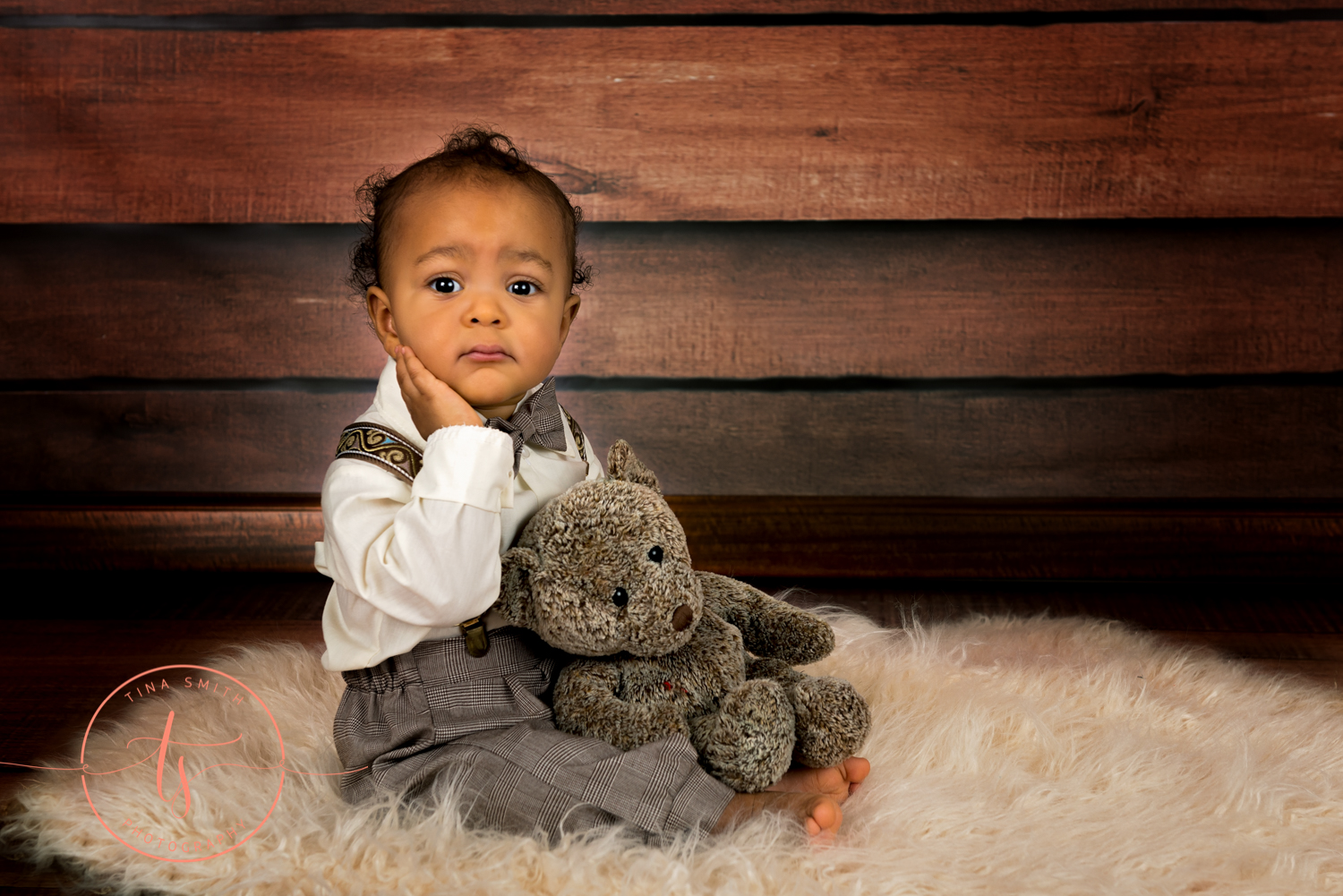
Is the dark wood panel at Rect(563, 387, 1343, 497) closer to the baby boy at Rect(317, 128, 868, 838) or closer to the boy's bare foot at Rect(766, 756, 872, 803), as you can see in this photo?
the baby boy at Rect(317, 128, 868, 838)

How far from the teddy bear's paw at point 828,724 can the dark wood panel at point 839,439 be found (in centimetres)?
90

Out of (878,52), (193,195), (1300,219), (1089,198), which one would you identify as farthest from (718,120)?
(1300,219)

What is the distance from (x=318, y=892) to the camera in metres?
0.70

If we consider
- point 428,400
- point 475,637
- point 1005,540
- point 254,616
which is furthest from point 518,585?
point 1005,540

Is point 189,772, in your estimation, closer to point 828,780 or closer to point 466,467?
point 466,467

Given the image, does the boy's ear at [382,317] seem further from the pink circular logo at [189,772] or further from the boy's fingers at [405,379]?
the pink circular logo at [189,772]

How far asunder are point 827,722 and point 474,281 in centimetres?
47

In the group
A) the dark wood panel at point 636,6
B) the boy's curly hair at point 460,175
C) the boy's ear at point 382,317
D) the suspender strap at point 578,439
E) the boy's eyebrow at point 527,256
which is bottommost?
the suspender strap at point 578,439

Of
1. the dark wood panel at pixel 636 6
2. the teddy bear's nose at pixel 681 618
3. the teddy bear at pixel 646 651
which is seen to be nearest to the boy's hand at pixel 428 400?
the teddy bear at pixel 646 651

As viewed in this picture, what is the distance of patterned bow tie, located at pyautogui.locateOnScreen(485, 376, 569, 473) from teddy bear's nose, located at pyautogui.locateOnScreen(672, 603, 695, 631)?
0.21 m

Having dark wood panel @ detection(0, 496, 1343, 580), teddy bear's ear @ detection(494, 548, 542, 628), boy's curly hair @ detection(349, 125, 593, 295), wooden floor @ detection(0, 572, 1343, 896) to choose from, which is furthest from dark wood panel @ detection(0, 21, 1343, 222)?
teddy bear's ear @ detection(494, 548, 542, 628)

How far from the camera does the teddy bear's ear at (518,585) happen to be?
0.81m

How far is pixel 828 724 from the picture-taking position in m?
0.84

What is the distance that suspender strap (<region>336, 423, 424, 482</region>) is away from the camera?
2.74 ft
